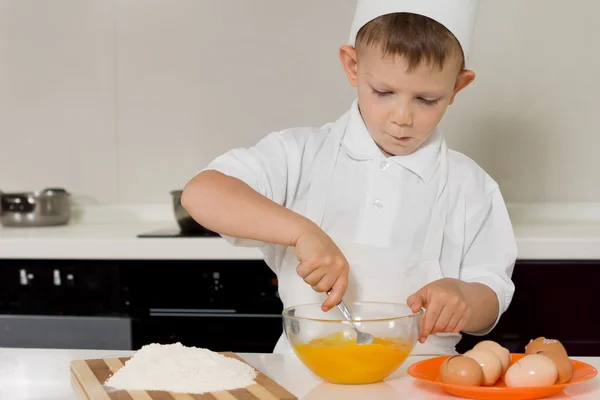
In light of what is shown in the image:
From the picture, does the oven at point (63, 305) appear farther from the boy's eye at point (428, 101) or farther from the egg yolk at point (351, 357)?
the egg yolk at point (351, 357)

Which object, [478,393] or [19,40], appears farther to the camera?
[19,40]

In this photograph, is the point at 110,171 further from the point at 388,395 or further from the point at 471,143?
the point at 388,395

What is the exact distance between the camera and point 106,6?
8.54 feet

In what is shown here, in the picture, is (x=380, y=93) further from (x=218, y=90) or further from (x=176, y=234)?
(x=218, y=90)

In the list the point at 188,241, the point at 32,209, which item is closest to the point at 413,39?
the point at 188,241

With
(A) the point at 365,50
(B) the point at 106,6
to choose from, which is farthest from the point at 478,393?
(B) the point at 106,6

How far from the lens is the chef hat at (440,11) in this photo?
1237 millimetres

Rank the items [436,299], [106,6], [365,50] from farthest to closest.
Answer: [106,6] < [365,50] < [436,299]

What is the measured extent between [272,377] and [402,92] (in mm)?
452

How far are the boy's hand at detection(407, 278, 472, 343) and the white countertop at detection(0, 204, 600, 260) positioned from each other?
82cm

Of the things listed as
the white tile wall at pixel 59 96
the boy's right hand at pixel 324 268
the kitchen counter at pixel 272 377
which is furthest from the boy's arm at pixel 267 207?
the white tile wall at pixel 59 96

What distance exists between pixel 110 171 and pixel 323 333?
1819 mm

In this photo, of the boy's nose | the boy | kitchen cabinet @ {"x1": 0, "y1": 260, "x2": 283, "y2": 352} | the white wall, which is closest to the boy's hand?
the boy

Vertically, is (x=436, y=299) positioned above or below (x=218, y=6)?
below
